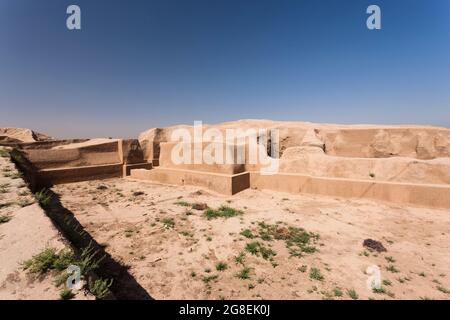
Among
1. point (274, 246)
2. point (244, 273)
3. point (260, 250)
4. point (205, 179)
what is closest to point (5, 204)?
point (244, 273)

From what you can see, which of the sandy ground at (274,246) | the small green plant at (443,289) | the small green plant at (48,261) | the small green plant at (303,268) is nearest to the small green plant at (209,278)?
the sandy ground at (274,246)

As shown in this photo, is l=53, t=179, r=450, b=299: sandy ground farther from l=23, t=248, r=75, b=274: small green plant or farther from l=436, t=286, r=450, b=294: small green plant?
l=23, t=248, r=75, b=274: small green plant

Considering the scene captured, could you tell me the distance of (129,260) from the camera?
13.8ft

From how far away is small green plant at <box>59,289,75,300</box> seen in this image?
2.00 metres

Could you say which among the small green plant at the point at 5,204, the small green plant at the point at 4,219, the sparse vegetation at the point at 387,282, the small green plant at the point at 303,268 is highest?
the small green plant at the point at 5,204

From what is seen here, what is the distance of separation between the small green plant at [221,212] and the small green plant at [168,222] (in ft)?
3.07

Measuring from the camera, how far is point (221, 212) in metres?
6.58

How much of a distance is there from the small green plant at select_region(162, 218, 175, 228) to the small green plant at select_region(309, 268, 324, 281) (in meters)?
3.26

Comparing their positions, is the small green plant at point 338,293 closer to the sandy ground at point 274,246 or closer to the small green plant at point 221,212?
the sandy ground at point 274,246

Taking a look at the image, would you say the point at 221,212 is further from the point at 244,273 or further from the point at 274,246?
the point at 244,273

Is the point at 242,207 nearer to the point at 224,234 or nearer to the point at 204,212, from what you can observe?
the point at 204,212

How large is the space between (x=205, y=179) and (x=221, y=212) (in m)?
2.65

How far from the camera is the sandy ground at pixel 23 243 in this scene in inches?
82.2

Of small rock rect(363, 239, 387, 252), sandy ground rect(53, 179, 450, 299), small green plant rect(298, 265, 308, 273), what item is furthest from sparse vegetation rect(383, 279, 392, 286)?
small green plant rect(298, 265, 308, 273)
